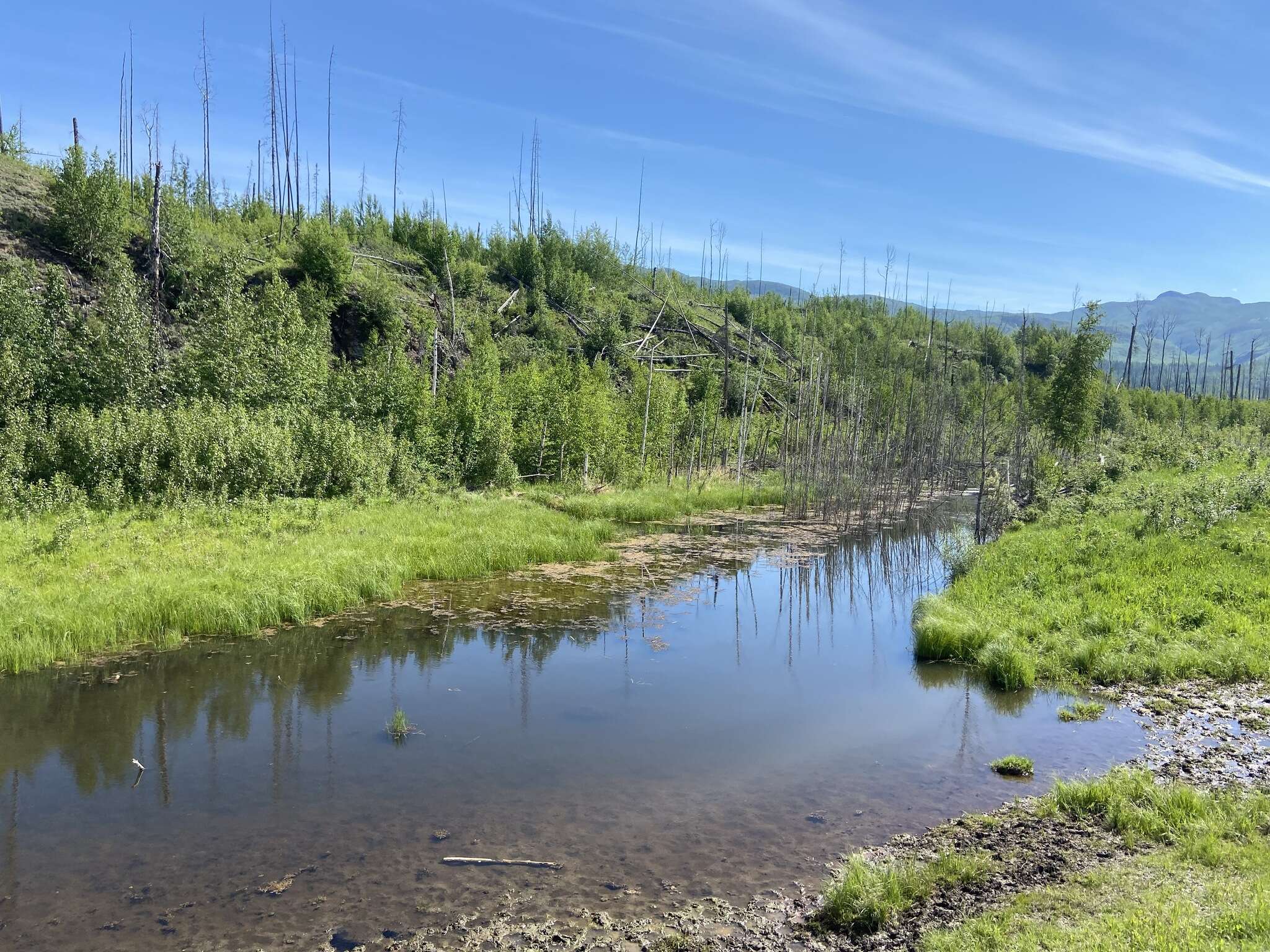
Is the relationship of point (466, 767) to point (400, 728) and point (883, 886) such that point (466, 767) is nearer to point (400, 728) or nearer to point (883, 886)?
point (400, 728)

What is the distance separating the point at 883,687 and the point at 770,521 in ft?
61.6

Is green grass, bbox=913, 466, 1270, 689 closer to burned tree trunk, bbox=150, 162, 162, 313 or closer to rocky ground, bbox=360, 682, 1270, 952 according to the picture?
rocky ground, bbox=360, 682, 1270, 952

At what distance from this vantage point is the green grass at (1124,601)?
42.4ft

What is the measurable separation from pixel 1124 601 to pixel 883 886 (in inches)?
437

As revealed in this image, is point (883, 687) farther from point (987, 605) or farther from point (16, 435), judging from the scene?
point (16, 435)

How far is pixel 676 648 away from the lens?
15891 millimetres

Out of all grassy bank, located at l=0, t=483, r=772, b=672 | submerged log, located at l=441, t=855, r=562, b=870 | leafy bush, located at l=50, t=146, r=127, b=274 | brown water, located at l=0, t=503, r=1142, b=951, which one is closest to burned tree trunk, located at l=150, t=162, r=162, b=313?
leafy bush, located at l=50, t=146, r=127, b=274

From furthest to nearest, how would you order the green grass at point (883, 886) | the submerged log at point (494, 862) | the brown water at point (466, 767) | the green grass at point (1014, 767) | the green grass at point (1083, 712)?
the green grass at point (1083, 712), the green grass at point (1014, 767), the submerged log at point (494, 862), the brown water at point (466, 767), the green grass at point (883, 886)

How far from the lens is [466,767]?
399 inches

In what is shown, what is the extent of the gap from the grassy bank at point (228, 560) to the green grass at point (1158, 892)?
1410 cm

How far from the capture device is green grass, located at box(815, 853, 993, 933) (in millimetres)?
6746

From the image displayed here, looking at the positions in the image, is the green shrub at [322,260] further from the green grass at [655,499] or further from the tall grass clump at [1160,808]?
the tall grass clump at [1160,808]

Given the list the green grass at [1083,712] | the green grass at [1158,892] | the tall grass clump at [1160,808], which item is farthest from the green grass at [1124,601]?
the green grass at [1158,892]

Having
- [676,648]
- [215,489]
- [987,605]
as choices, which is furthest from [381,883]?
[215,489]
